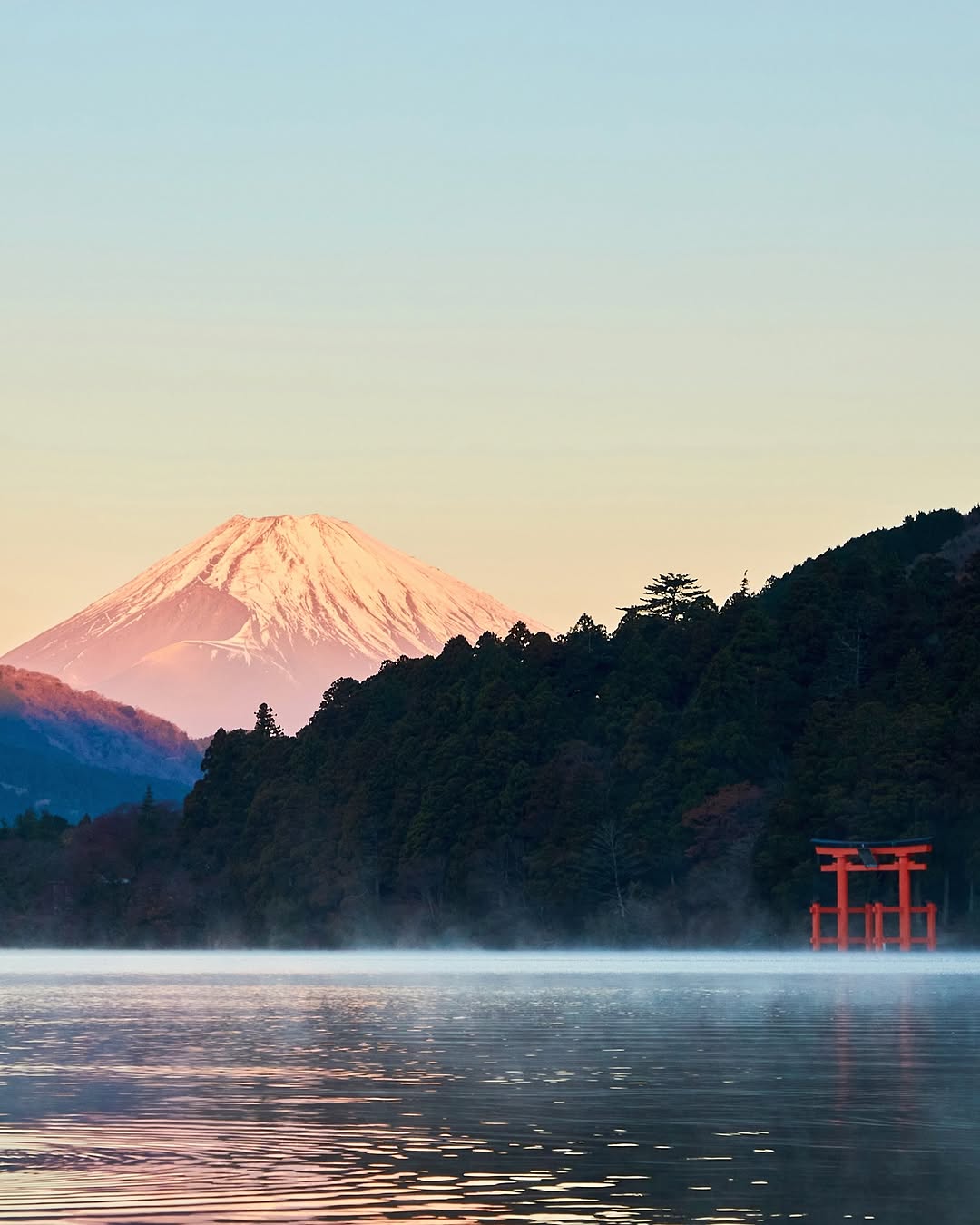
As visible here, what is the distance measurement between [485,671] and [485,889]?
18.3m

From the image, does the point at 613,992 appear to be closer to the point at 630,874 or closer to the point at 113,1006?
the point at 113,1006

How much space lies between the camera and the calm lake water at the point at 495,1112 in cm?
1516

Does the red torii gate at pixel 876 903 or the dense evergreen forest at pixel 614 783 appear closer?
the red torii gate at pixel 876 903

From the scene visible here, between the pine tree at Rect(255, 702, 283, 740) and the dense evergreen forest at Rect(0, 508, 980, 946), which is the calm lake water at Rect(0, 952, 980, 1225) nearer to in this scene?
the dense evergreen forest at Rect(0, 508, 980, 946)

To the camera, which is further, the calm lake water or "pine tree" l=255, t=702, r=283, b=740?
"pine tree" l=255, t=702, r=283, b=740

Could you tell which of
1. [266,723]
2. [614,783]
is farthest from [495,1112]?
[266,723]

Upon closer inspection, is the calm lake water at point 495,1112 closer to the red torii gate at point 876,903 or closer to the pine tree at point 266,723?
the red torii gate at point 876,903

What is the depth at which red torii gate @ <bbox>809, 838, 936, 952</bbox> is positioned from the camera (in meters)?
81.0

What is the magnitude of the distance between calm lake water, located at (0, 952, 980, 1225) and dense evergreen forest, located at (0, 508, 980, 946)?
161ft

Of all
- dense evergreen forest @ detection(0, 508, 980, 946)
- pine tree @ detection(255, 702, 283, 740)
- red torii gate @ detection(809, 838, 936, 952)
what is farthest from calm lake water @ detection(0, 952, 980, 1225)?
pine tree @ detection(255, 702, 283, 740)

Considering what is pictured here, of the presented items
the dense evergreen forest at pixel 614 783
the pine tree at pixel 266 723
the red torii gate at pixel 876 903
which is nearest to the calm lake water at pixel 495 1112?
the red torii gate at pixel 876 903

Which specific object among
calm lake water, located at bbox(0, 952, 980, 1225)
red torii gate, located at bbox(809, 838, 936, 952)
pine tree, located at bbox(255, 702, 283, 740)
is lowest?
calm lake water, located at bbox(0, 952, 980, 1225)

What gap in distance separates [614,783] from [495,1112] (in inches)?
3428

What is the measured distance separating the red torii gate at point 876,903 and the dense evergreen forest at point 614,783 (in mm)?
2700
